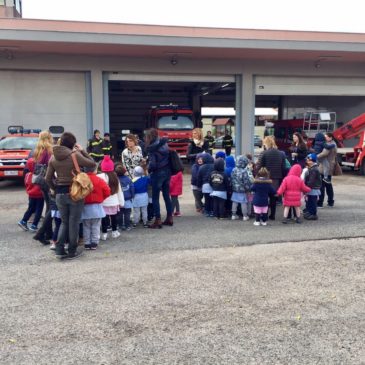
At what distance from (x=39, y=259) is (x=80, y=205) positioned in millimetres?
992

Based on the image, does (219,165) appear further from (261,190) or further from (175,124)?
(175,124)

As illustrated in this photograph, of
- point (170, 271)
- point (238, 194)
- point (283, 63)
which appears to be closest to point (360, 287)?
A: point (170, 271)

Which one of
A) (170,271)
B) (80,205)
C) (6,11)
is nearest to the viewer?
(170,271)

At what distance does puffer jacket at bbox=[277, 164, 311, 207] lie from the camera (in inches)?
309

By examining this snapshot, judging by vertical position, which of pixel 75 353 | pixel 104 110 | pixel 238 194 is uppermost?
pixel 104 110

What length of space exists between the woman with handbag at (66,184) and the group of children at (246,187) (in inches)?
127

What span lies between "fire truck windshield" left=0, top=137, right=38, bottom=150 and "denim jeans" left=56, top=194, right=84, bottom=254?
8.26m

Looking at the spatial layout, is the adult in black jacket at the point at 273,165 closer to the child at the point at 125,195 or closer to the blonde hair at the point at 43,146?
the child at the point at 125,195

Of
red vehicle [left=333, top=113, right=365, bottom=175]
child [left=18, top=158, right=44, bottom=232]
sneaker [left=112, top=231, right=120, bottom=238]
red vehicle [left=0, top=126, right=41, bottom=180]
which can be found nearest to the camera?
sneaker [left=112, top=231, right=120, bottom=238]

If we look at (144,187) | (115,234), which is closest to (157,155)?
(144,187)

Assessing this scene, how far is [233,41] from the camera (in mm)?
16250

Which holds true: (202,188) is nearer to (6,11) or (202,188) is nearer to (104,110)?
(104,110)

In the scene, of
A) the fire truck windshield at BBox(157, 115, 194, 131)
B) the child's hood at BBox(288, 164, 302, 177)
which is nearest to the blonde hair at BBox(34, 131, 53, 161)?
the child's hood at BBox(288, 164, 302, 177)

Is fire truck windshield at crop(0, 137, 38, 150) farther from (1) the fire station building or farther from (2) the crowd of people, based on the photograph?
(2) the crowd of people
